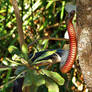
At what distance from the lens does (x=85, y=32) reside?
109 cm

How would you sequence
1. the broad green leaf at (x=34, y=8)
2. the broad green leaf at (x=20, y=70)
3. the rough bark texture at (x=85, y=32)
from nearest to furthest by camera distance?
the rough bark texture at (x=85, y=32), the broad green leaf at (x=20, y=70), the broad green leaf at (x=34, y=8)

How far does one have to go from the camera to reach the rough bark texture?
1.06 metres

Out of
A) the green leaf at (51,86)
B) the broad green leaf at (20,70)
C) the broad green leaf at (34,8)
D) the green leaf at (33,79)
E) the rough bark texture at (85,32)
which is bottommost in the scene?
the green leaf at (51,86)

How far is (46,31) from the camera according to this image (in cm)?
285

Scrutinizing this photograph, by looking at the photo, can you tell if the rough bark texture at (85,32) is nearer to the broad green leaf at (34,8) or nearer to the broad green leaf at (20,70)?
the broad green leaf at (20,70)

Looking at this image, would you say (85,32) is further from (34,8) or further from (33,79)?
(34,8)

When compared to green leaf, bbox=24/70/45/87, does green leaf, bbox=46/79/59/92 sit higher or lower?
lower

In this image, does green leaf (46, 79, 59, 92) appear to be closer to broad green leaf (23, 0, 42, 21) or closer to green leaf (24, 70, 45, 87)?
green leaf (24, 70, 45, 87)

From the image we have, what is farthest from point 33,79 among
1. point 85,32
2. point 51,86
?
point 85,32

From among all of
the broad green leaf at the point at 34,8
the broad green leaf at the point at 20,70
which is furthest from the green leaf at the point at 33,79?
the broad green leaf at the point at 34,8

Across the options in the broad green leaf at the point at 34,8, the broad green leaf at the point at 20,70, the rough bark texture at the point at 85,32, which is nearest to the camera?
the rough bark texture at the point at 85,32

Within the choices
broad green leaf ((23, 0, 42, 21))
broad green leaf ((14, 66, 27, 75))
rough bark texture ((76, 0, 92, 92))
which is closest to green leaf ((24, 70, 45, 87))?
broad green leaf ((14, 66, 27, 75))

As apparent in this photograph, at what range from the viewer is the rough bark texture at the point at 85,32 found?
1062 mm

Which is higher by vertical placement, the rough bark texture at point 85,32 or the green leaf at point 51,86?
the rough bark texture at point 85,32
